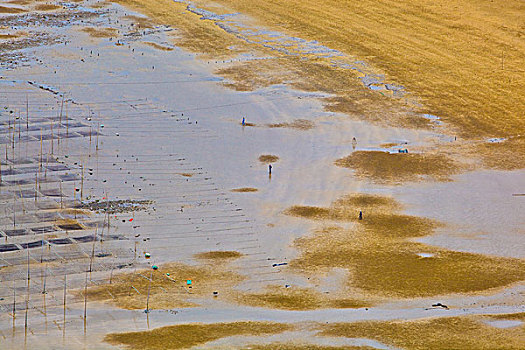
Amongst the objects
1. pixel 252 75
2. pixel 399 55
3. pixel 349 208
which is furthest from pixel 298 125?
pixel 399 55

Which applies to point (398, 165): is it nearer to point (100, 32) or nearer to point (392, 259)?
point (392, 259)

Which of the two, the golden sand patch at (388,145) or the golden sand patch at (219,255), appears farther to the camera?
the golden sand patch at (388,145)

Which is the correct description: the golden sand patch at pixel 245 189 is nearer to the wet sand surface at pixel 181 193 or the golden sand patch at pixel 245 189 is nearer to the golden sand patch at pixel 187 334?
the wet sand surface at pixel 181 193

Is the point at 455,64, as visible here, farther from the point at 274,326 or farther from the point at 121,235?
the point at 274,326

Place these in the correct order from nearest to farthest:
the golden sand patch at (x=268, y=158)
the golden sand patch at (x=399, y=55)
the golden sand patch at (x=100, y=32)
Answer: the golden sand patch at (x=268, y=158) → the golden sand patch at (x=399, y=55) → the golden sand patch at (x=100, y=32)

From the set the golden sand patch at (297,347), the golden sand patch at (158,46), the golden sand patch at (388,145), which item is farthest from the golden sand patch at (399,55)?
the golden sand patch at (297,347)

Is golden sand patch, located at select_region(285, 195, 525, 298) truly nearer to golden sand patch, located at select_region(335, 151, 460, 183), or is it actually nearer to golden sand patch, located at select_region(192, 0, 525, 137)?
golden sand patch, located at select_region(335, 151, 460, 183)

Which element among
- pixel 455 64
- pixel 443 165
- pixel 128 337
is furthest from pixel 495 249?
pixel 455 64
